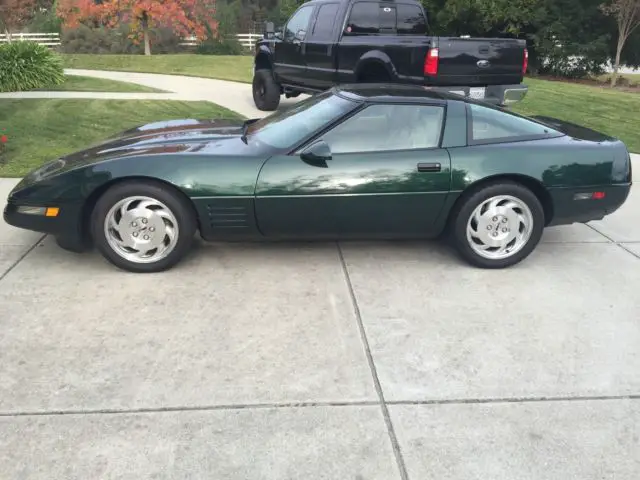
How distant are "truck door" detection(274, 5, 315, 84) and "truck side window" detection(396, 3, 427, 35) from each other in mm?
1553

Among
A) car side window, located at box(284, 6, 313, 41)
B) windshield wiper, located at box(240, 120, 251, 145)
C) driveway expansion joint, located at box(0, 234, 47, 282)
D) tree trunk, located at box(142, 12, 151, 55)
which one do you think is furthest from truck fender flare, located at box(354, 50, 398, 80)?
tree trunk, located at box(142, 12, 151, 55)

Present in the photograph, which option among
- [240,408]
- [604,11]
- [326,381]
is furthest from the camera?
[604,11]

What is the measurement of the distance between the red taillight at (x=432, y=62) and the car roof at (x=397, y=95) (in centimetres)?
415

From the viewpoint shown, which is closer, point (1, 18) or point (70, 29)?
point (1, 18)

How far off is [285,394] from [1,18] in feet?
75.6

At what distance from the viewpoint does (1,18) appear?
70.5 ft

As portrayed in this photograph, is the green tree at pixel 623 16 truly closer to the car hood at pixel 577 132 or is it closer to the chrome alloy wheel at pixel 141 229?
the car hood at pixel 577 132

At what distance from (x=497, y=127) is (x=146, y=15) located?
25271 millimetres

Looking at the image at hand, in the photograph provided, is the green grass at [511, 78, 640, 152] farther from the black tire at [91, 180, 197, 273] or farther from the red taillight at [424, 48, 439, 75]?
the black tire at [91, 180, 197, 273]

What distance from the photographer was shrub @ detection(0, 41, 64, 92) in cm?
1230

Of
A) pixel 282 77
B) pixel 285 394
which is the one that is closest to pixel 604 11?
pixel 282 77

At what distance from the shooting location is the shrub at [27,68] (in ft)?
40.3

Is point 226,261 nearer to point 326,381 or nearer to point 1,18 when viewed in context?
point 326,381

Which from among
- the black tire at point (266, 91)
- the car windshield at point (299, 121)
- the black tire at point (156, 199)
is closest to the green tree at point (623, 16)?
the black tire at point (266, 91)
